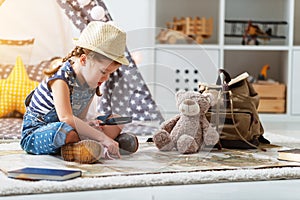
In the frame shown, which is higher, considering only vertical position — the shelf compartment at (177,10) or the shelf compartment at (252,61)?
the shelf compartment at (177,10)

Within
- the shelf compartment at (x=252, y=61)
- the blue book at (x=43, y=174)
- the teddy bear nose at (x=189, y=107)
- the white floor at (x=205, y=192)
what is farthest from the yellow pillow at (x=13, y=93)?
the shelf compartment at (x=252, y=61)

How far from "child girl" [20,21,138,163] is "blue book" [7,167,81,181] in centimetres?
18

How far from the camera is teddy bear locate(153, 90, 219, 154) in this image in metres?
1.79

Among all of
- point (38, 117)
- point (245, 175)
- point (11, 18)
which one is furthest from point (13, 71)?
point (245, 175)

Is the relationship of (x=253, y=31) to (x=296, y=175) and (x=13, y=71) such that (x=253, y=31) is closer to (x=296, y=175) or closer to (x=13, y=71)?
(x=13, y=71)

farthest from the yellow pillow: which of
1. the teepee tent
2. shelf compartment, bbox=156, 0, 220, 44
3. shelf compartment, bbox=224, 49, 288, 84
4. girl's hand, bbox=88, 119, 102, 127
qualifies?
shelf compartment, bbox=224, 49, 288, 84

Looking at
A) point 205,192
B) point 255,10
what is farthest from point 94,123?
point 255,10

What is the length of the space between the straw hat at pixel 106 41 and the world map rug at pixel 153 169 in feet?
0.94

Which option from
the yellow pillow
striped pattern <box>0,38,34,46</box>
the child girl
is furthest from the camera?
striped pattern <box>0,38,34,46</box>

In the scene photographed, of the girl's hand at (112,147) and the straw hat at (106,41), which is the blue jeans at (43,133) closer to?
the girl's hand at (112,147)

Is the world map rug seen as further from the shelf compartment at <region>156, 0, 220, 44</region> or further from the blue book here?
the shelf compartment at <region>156, 0, 220, 44</region>

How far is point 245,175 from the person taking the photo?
144 centimetres

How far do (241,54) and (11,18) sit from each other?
1.47 m

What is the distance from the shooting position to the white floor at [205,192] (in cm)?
126
